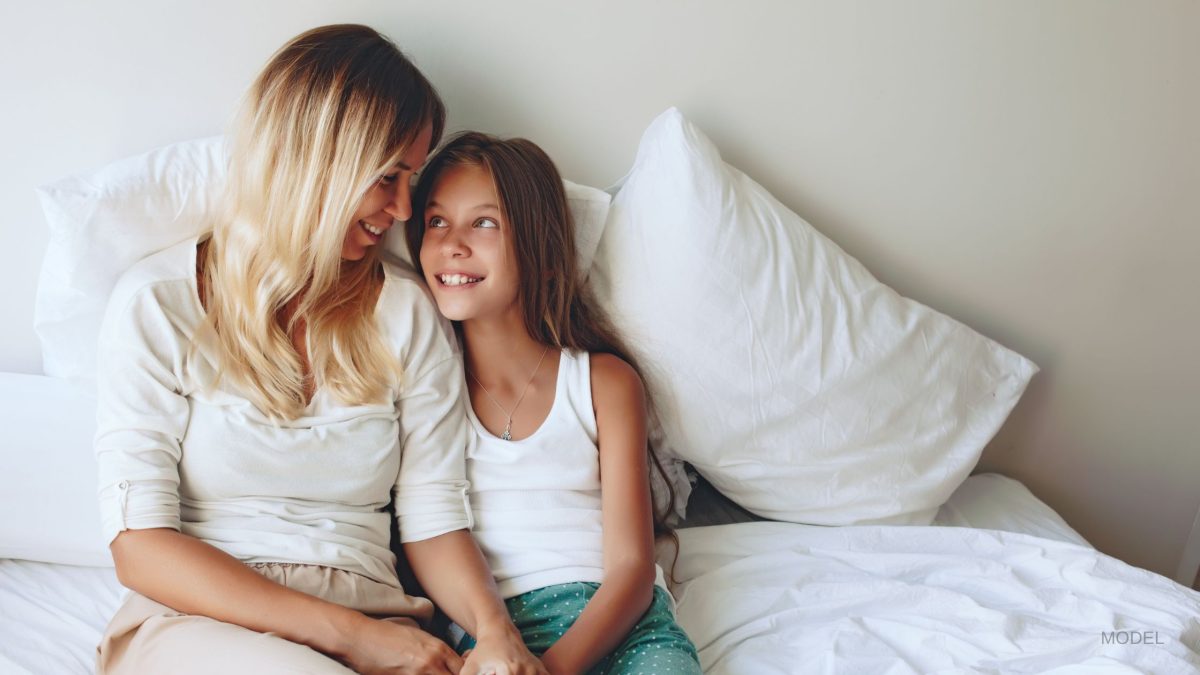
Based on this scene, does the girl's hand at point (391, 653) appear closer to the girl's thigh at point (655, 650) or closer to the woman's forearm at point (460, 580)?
the woman's forearm at point (460, 580)

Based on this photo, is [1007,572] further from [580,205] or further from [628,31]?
[628,31]

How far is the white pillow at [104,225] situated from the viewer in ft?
4.02

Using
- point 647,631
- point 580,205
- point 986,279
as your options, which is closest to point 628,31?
point 580,205

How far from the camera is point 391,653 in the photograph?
1.11 metres

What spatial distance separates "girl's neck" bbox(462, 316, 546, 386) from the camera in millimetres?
1381

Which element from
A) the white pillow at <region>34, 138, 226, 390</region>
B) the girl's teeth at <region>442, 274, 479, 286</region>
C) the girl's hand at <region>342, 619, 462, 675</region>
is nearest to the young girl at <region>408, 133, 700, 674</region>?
the girl's teeth at <region>442, 274, 479, 286</region>

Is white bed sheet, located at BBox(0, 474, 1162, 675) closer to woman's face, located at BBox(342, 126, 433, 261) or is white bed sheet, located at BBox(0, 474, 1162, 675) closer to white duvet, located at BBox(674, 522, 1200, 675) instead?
white duvet, located at BBox(674, 522, 1200, 675)

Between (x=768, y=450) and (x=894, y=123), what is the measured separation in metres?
0.55

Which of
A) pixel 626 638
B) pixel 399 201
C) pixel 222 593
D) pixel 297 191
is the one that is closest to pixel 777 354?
pixel 626 638

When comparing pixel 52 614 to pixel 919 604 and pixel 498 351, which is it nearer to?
pixel 498 351

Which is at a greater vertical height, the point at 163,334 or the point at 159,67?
the point at 159,67

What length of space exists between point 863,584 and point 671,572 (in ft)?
0.88

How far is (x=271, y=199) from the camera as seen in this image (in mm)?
1175

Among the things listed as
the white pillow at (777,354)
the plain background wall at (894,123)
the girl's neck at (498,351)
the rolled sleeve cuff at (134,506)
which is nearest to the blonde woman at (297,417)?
the rolled sleeve cuff at (134,506)
